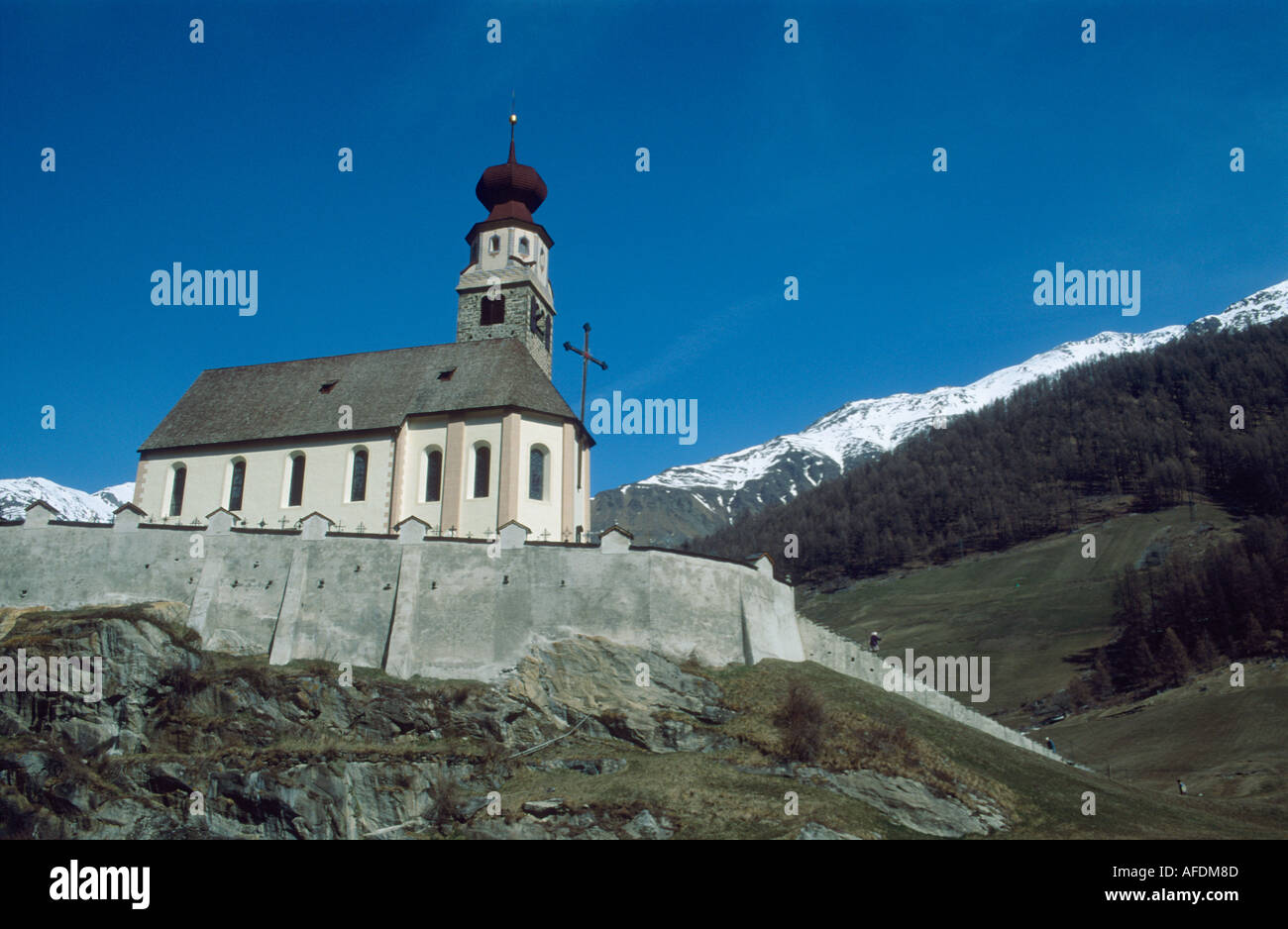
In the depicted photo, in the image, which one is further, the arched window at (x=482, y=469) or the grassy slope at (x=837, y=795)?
the arched window at (x=482, y=469)

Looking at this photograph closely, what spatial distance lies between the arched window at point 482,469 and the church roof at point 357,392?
2.02 meters

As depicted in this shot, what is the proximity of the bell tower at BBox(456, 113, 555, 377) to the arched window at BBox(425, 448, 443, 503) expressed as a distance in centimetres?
865

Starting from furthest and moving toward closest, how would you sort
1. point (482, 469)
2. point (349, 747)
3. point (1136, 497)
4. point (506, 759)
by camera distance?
point (1136, 497) < point (482, 469) < point (506, 759) < point (349, 747)

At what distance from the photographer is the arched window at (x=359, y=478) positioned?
44.5m

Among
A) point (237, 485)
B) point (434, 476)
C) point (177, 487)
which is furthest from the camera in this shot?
point (177, 487)

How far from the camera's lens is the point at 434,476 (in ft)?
145

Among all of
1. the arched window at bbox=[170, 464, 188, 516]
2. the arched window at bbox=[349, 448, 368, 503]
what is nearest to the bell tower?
the arched window at bbox=[349, 448, 368, 503]

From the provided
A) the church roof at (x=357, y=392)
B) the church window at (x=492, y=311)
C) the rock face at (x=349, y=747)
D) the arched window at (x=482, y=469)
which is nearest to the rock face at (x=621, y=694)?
the rock face at (x=349, y=747)

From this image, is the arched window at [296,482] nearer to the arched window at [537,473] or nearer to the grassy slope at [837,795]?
the arched window at [537,473]

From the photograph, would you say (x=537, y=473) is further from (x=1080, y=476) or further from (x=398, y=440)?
(x=1080, y=476)

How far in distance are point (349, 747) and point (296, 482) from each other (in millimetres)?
18094

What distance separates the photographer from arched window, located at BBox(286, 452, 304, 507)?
45250mm

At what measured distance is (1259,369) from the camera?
186m

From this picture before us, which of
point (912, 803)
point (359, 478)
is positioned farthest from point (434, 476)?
point (912, 803)
